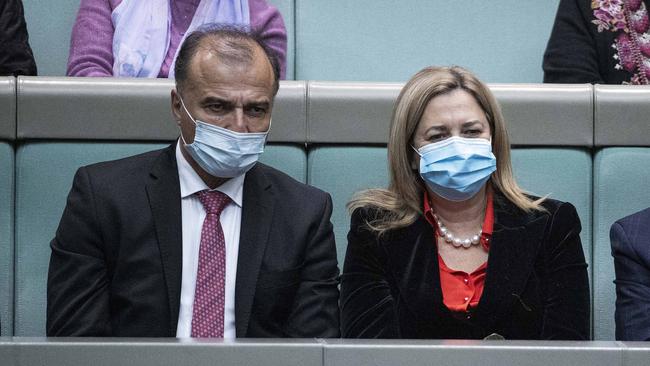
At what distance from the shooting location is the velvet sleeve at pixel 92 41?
257 cm

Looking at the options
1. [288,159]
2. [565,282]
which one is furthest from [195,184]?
[565,282]

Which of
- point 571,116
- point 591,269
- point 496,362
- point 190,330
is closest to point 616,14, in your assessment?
A: point 571,116

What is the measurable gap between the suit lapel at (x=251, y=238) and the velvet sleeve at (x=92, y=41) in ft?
2.32

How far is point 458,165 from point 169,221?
502 mm

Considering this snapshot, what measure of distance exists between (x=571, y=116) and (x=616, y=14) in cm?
51

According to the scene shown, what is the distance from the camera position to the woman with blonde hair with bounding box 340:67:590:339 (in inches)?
76.9

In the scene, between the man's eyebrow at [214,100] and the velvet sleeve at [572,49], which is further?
the velvet sleeve at [572,49]

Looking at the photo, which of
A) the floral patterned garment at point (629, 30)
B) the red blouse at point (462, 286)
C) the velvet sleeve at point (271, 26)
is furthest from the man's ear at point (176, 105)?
the floral patterned garment at point (629, 30)

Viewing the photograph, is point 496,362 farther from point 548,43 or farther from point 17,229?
point 548,43

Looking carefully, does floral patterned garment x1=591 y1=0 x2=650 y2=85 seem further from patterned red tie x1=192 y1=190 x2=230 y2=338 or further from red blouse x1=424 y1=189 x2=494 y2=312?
patterned red tie x1=192 y1=190 x2=230 y2=338

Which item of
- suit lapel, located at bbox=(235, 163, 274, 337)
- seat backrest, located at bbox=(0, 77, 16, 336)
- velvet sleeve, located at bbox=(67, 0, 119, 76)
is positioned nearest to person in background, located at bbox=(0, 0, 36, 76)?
velvet sleeve, located at bbox=(67, 0, 119, 76)

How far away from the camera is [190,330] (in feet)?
6.16

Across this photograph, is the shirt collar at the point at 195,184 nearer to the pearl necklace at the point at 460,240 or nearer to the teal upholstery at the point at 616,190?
the pearl necklace at the point at 460,240

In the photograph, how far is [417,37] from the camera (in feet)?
9.71
